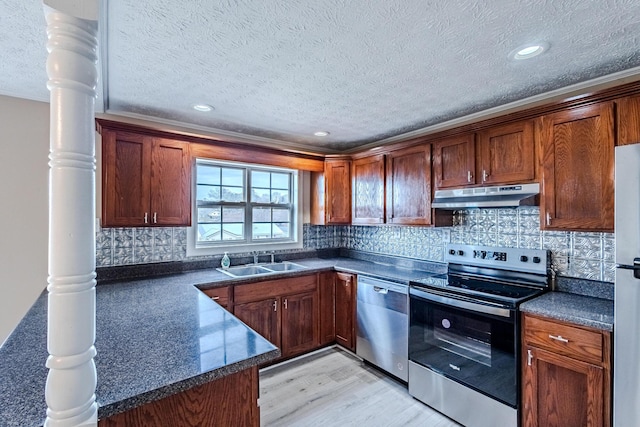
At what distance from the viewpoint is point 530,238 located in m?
2.43

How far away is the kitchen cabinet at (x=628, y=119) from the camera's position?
175 cm

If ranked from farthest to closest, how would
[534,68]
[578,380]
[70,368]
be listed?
1. [534,68]
2. [578,380]
3. [70,368]

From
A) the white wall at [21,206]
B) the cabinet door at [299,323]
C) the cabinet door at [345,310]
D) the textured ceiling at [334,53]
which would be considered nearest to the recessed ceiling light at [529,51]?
the textured ceiling at [334,53]

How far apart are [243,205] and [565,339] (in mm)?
2965

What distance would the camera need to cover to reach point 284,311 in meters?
3.06

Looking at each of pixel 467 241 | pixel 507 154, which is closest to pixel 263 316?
pixel 467 241

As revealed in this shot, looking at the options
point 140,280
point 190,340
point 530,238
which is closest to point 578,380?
point 530,238

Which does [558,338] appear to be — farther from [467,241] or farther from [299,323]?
[299,323]

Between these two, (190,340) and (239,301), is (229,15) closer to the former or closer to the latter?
(190,340)

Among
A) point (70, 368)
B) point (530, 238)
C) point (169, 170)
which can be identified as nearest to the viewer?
point (70, 368)

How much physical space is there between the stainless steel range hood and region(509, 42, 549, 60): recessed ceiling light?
854 millimetres

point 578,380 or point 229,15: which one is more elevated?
point 229,15

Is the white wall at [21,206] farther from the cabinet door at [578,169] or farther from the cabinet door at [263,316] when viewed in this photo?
the cabinet door at [578,169]

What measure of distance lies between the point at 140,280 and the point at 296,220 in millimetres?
1788
